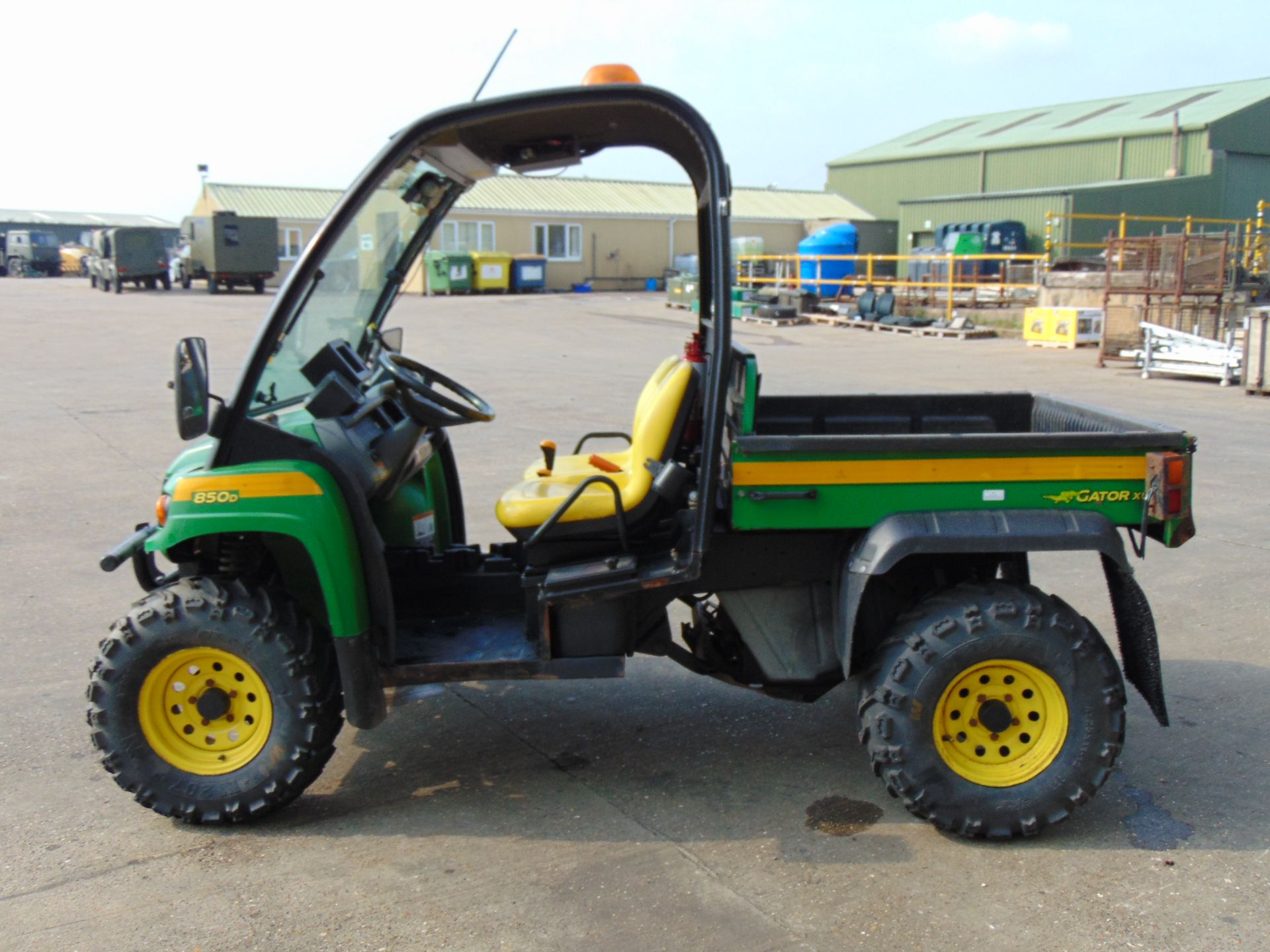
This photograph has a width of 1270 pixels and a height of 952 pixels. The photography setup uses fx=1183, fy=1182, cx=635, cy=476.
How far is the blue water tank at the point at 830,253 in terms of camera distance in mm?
30297

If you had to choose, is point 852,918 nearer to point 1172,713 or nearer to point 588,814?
point 588,814

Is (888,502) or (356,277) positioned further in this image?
(356,277)

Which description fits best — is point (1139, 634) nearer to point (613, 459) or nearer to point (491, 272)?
point (613, 459)

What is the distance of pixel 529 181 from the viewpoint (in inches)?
1762

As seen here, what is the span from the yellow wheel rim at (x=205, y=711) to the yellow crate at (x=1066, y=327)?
19370mm

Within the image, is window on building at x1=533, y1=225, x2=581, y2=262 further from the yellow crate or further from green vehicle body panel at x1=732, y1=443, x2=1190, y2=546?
green vehicle body panel at x1=732, y1=443, x2=1190, y2=546

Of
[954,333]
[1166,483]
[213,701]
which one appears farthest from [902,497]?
[954,333]

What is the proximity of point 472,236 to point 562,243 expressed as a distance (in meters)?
3.52

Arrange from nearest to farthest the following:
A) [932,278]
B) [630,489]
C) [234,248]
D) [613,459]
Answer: [630,489]
[613,459]
[932,278]
[234,248]

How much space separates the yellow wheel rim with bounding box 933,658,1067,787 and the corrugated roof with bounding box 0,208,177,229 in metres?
81.5

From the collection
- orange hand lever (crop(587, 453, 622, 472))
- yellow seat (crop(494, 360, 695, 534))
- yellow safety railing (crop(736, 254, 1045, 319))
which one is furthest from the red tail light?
yellow safety railing (crop(736, 254, 1045, 319))

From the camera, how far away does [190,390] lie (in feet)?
11.5

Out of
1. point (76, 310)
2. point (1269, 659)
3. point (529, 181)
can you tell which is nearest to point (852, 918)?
point (1269, 659)

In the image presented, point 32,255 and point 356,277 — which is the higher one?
point 32,255
